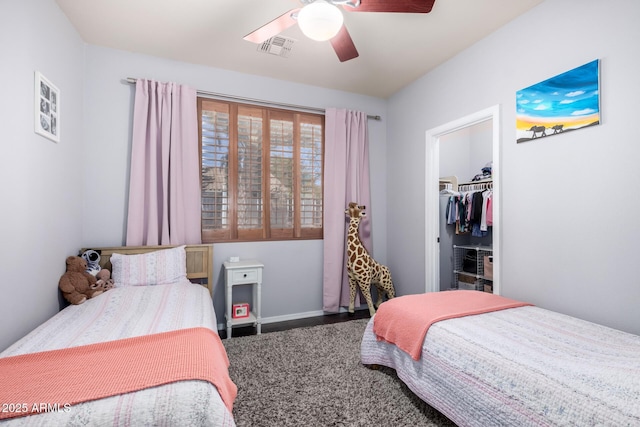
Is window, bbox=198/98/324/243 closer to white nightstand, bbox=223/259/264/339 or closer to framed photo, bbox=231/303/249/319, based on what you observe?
white nightstand, bbox=223/259/264/339

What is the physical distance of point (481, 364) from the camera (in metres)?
1.41

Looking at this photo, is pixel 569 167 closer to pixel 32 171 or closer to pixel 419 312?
pixel 419 312

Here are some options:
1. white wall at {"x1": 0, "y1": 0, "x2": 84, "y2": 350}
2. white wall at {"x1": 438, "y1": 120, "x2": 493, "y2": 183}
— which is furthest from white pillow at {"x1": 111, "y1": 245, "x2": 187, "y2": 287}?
white wall at {"x1": 438, "y1": 120, "x2": 493, "y2": 183}

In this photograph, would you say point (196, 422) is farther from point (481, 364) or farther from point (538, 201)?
point (538, 201)

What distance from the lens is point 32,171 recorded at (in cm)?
190

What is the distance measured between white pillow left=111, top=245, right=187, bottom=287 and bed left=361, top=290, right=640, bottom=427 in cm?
179

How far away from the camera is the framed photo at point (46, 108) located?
1924mm

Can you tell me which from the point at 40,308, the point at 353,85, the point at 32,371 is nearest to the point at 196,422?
the point at 32,371

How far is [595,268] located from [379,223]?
231 centimetres

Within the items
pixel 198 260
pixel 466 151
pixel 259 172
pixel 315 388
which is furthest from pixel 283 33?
pixel 466 151

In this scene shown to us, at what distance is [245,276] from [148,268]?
0.84m

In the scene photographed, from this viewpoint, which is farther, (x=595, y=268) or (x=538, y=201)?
(x=538, y=201)

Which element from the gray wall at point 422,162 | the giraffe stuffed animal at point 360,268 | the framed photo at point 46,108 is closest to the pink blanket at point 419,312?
the gray wall at point 422,162

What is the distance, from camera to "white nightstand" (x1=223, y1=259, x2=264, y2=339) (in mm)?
2908
